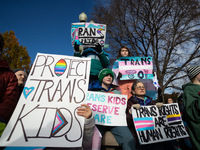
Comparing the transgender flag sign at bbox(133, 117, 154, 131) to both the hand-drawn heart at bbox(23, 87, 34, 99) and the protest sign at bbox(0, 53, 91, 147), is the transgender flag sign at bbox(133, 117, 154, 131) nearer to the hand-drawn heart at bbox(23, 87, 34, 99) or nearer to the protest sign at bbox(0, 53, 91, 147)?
the protest sign at bbox(0, 53, 91, 147)

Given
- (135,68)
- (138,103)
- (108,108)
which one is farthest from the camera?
(135,68)

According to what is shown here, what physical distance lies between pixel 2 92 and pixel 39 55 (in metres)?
0.57

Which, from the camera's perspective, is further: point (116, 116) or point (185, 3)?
point (185, 3)

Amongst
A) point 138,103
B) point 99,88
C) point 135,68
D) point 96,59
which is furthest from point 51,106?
point 135,68

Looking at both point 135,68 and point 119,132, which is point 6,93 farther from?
point 135,68

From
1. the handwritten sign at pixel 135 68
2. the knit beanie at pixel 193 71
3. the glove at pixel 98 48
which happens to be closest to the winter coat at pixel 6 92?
the glove at pixel 98 48

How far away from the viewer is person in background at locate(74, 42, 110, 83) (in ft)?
9.60

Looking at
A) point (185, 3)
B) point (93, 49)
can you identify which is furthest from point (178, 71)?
point (93, 49)

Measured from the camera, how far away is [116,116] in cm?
198

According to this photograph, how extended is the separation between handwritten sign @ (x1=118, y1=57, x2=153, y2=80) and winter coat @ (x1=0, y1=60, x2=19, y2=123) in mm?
2452

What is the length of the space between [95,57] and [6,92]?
2083 millimetres

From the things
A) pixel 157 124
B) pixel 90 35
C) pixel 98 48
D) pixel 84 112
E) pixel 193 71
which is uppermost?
pixel 90 35

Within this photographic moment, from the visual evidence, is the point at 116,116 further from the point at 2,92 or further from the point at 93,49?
the point at 93,49

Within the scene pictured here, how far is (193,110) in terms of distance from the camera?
5.08 feet
